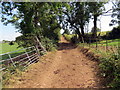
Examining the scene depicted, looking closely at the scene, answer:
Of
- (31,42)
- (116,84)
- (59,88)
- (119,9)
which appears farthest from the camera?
(119,9)

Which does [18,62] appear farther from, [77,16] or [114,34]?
[114,34]

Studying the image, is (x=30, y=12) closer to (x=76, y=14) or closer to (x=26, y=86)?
(x=26, y=86)

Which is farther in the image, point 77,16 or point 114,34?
point 114,34

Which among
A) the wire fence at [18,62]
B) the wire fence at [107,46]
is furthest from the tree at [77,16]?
the wire fence at [18,62]

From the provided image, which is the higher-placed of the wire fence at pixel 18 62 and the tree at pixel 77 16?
the tree at pixel 77 16

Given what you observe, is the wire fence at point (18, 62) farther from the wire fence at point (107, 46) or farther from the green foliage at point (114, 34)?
the green foliage at point (114, 34)

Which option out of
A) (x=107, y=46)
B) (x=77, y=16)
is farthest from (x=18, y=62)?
(x=77, y=16)

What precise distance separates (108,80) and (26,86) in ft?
10.8

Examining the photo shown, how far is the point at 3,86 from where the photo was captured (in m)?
4.62

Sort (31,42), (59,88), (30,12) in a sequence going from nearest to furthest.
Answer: (59,88)
(30,12)
(31,42)

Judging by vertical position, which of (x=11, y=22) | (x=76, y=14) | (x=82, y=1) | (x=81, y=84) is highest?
(x=82, y=1)

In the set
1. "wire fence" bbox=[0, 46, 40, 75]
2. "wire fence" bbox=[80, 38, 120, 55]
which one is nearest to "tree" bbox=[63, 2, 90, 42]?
"wire fence" bbox=[80, 38, 120, 55]

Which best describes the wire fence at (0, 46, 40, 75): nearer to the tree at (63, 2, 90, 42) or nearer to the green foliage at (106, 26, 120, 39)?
the tree at (63, 2, 90, 42)

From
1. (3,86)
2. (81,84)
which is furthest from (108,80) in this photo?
(3,86)
